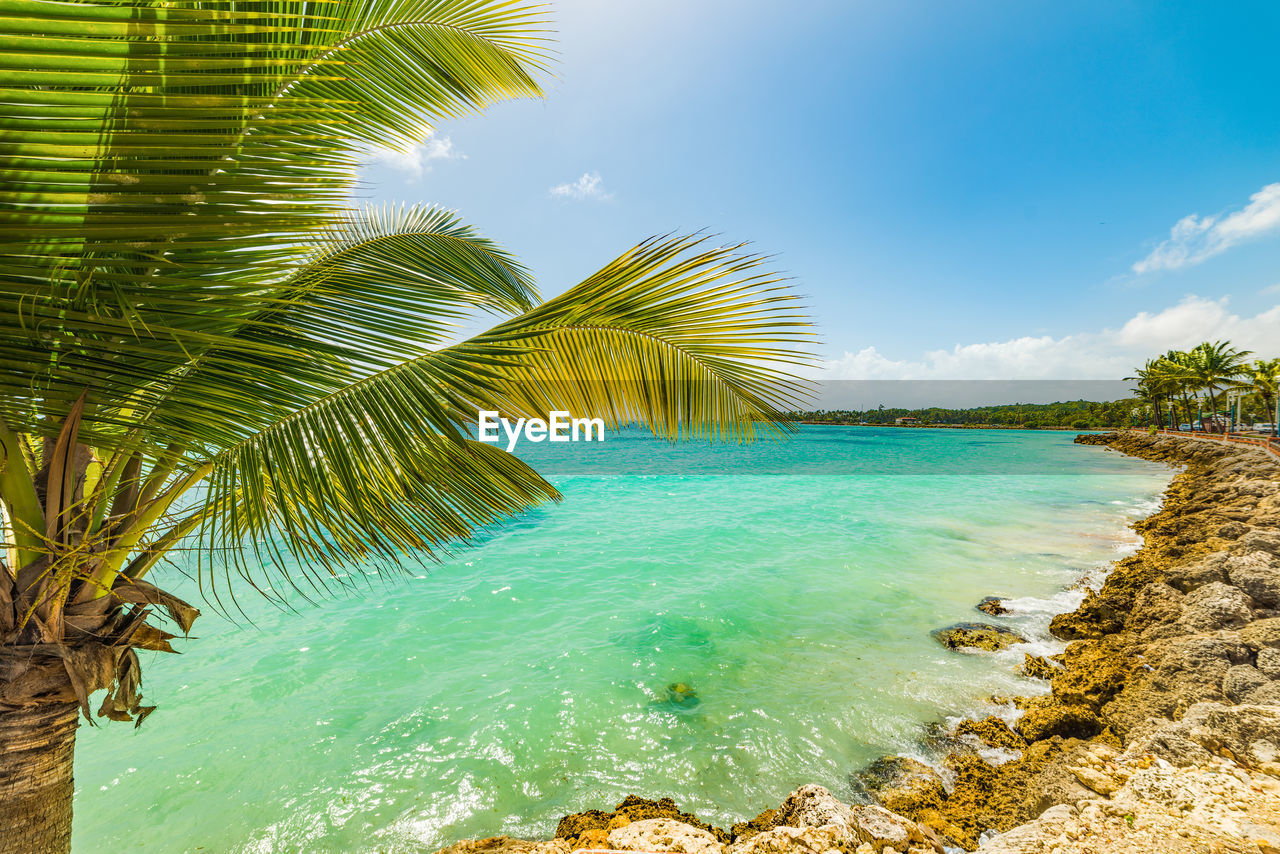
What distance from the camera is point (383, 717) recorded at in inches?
237

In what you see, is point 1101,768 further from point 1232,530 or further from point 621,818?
point 1232,530

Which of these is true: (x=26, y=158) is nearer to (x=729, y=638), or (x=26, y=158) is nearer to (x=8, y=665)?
(x=8, y=665)

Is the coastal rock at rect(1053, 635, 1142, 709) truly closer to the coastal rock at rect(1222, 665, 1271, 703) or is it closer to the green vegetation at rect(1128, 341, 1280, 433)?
the coastal rock at rect(1222, 665, 1271, 703)

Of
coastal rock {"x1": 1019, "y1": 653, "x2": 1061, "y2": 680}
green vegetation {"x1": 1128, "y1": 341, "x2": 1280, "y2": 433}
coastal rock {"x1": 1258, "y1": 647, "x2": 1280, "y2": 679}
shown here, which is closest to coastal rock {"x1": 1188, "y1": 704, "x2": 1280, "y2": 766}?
coastal rock {"x1": 1258, "y1": 647, "x2": 1280, "y2": 679}

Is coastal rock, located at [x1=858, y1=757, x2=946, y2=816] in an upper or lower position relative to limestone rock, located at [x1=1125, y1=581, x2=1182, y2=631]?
lower

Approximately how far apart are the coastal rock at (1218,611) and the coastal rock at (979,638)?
1795 mm

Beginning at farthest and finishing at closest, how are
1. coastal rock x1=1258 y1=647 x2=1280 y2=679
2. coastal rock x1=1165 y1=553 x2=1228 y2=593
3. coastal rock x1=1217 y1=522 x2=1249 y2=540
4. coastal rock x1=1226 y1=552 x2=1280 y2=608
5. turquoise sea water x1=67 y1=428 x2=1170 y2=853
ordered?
1. coastal rock x1=1217 y1=522 x2=1249 y2=540
2. coastal rock x1=1165 y1=553 x2=1228 y2=593
3. coastal rock x1=1226 y1=552 x2=1280 y2=608
4. turquoise sea water x1=67 y1=428 x2=1170 y2=853
5. coastal rock x1=1258 y1=647 x2=1280 y2=679

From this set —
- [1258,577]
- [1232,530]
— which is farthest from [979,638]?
[1232,530]

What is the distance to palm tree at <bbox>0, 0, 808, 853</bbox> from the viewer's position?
1.12m

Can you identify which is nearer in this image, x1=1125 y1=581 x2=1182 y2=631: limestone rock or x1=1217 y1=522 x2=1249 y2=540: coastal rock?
x1=1125 y1=581 x2=1182 y2=631: limestone rock

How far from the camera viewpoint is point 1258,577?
6.27 m

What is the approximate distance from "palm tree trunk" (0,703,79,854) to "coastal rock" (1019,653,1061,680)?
8414 mm

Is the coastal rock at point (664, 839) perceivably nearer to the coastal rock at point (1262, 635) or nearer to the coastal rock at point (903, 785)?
the coastal rock at point (903, 785)
